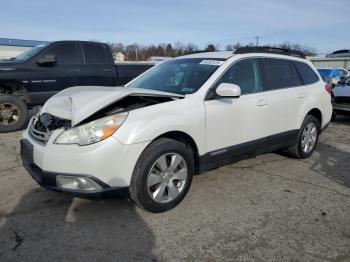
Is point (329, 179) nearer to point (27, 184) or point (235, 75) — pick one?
point (235, 75)

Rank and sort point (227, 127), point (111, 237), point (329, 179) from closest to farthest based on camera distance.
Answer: point (111, 237), point (227, 127), point (329, 179)

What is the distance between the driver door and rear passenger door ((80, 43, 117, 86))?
4824mm

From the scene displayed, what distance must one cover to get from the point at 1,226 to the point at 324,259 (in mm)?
2876

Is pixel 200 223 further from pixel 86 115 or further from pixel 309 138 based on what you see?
pixel 309 138

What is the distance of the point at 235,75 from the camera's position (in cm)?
433

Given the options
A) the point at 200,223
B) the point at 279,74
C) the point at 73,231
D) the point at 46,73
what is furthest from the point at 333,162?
the point at 46,73

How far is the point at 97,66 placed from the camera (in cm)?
850

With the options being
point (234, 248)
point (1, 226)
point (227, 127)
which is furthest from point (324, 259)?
point (1, 226)

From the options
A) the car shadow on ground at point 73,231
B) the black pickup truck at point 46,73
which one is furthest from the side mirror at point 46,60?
the car shadow on ground at point 73,231

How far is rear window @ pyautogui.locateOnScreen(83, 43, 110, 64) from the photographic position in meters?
8.39

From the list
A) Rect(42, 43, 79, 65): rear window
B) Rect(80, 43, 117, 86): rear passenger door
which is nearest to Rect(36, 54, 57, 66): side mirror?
Rect(42, 43, 79, 65): rear window

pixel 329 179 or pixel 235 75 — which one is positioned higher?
pixel 235 75

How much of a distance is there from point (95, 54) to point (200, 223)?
20.5ft

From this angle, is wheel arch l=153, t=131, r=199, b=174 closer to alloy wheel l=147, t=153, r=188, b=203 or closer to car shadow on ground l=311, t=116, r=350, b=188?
alloy wheel l=147, t=153, r=188, b=203
